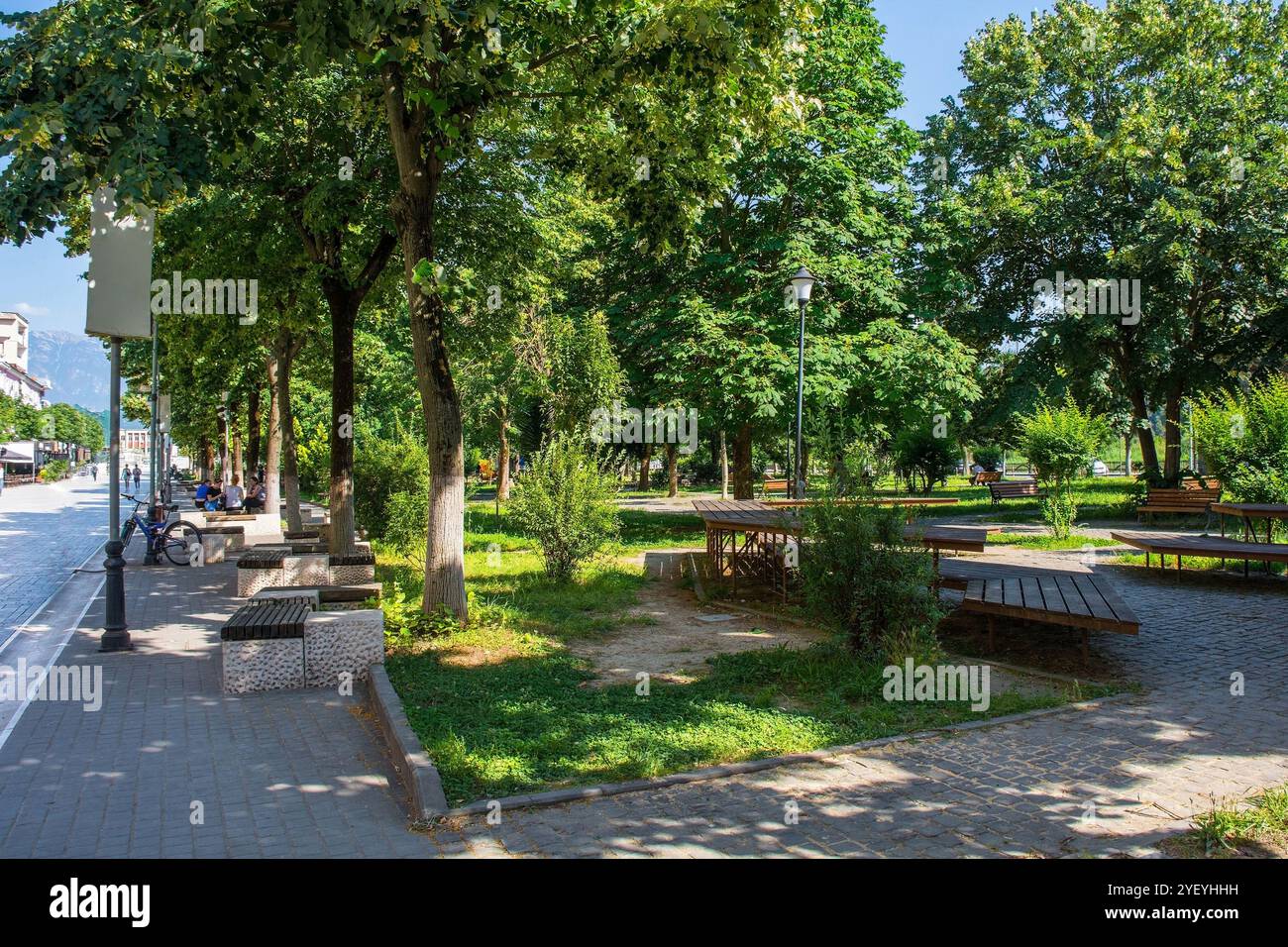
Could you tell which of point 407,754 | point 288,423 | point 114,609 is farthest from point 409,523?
point 407,754

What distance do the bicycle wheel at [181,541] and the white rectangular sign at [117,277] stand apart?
832 cm

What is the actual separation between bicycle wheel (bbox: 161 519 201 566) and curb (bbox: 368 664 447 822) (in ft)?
37.9

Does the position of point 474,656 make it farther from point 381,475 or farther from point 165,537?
point 165,537

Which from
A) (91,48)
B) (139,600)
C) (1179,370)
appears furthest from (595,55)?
(1179,370)

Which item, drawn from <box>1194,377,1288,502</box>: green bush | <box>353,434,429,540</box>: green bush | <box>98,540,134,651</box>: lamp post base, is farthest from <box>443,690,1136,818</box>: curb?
<box>1194,377,1288,502</box>: green bush

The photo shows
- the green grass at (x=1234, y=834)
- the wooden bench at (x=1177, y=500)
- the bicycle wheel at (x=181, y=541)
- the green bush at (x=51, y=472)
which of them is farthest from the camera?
the green bush at (x=51, y=472)

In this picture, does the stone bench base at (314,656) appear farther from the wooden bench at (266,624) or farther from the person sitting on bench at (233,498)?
the person sitting on bench at (233,498)

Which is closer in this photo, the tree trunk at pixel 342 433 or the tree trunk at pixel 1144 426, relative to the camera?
the tree trunk at pixel 342 433

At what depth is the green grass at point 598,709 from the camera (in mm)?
5250

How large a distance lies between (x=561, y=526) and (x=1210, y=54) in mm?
23276

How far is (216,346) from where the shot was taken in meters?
17.6

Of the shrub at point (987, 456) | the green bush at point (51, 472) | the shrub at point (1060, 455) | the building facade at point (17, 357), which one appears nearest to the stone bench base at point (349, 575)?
the shrub at point (1060, 455)

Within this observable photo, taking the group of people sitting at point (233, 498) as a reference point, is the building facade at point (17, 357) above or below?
above

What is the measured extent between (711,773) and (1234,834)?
2522mm
